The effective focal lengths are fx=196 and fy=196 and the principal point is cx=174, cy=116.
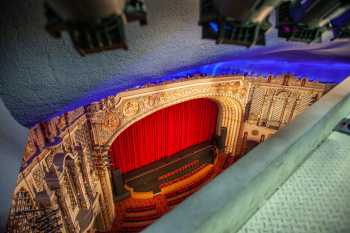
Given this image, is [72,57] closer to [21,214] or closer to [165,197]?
[21,214]

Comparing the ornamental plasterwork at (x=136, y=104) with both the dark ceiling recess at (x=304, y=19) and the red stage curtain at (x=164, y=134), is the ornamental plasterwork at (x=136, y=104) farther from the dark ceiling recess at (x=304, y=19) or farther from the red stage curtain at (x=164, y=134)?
the dark ceiling recess at (x=304, y=19)

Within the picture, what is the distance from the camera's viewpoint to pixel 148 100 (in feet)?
19.3

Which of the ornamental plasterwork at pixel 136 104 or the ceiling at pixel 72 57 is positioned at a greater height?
the ceiling at pixel 72 57

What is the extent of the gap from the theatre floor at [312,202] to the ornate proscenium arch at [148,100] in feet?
15.1

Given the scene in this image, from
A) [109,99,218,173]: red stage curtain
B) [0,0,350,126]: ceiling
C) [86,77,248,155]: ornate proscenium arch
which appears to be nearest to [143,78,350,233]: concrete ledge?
[0,0,350,126]: ceiling

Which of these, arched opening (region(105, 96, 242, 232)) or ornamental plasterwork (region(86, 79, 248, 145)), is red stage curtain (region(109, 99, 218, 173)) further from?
ornamental plasterwork (region(86, 79, 248, 145))

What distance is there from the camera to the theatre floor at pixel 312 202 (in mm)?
1206

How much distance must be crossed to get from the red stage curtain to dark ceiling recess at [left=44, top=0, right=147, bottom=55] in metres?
6.21

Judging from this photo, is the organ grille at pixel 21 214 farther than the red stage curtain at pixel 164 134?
No

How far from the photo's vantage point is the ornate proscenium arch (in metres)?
5.33

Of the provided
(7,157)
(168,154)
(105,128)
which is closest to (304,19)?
(7,157)

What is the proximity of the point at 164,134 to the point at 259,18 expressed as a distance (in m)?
7.37

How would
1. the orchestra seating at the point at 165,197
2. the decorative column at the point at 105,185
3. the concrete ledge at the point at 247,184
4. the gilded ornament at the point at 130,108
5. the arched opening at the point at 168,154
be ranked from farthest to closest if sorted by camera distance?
the arched opening at the point at 168,154, the orchestra seating at the point at 165,197, the decorative column at the point at 105,185, the gilded ornament at the point at 130,108, the concrete ledge at the point at 247,184

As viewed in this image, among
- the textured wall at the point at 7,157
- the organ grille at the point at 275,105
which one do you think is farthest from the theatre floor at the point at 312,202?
the organ grille at the point at 275,105
